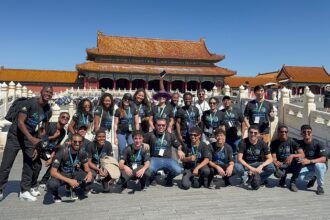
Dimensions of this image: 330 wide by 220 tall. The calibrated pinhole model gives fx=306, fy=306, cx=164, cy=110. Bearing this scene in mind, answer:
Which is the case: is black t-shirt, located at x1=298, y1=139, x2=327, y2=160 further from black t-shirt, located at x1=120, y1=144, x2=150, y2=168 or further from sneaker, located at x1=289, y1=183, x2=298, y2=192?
black t-shirt, located at x1=120, y1=144, x2=150, y2=168

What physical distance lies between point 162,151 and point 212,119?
1275 mm

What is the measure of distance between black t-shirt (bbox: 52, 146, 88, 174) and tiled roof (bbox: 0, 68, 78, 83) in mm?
31632

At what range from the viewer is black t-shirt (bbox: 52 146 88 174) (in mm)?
4168

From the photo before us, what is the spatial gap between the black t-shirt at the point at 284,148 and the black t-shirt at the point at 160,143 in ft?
5.32

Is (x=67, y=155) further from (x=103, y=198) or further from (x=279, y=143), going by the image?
(x=279, y=143)

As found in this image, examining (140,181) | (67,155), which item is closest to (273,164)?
(140,181)

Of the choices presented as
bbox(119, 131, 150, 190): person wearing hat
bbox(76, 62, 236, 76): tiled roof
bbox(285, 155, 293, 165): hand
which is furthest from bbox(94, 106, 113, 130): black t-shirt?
bbox(76, 62, 236, 76): tiled roof

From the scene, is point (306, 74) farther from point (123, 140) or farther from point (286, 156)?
point (123, 140)

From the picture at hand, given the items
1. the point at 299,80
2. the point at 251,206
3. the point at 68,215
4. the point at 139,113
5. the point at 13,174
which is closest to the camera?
the point at 68,215

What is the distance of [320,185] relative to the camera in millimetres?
4594

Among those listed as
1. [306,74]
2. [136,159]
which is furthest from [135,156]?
[306,74]

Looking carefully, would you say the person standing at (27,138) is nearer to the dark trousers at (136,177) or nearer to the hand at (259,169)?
the dark trousers at (136,177)

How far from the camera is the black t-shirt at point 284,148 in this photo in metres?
4.89

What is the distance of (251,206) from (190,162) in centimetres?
125
